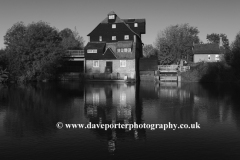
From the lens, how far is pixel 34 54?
63.3m

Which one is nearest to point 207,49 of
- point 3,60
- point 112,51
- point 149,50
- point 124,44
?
point 149,50

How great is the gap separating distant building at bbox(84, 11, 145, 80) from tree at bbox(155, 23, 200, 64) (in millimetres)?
22199

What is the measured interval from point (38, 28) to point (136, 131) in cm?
5315

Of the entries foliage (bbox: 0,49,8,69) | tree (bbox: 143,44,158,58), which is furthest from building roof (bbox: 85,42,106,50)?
tree (bbox: 143,44,158,58)

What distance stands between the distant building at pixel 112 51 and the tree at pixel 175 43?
22.2m

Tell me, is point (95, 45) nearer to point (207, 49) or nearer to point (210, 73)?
point (210, 73)

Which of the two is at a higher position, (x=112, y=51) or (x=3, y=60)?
(x=112, y=51)

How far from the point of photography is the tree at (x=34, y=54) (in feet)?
206

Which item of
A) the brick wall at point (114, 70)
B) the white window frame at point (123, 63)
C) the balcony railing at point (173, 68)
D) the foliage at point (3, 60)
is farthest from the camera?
the balcony railing at point (173, 68)

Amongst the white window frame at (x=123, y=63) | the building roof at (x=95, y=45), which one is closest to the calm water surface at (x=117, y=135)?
the white window frame at (x=123, y=63)

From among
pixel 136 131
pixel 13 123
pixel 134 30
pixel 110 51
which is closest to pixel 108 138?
pixel 136 131

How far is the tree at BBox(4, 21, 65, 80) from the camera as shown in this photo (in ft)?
206

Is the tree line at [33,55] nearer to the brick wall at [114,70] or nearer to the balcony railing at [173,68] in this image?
the brick wall at [114,70]

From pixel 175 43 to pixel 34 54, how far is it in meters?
51.8
